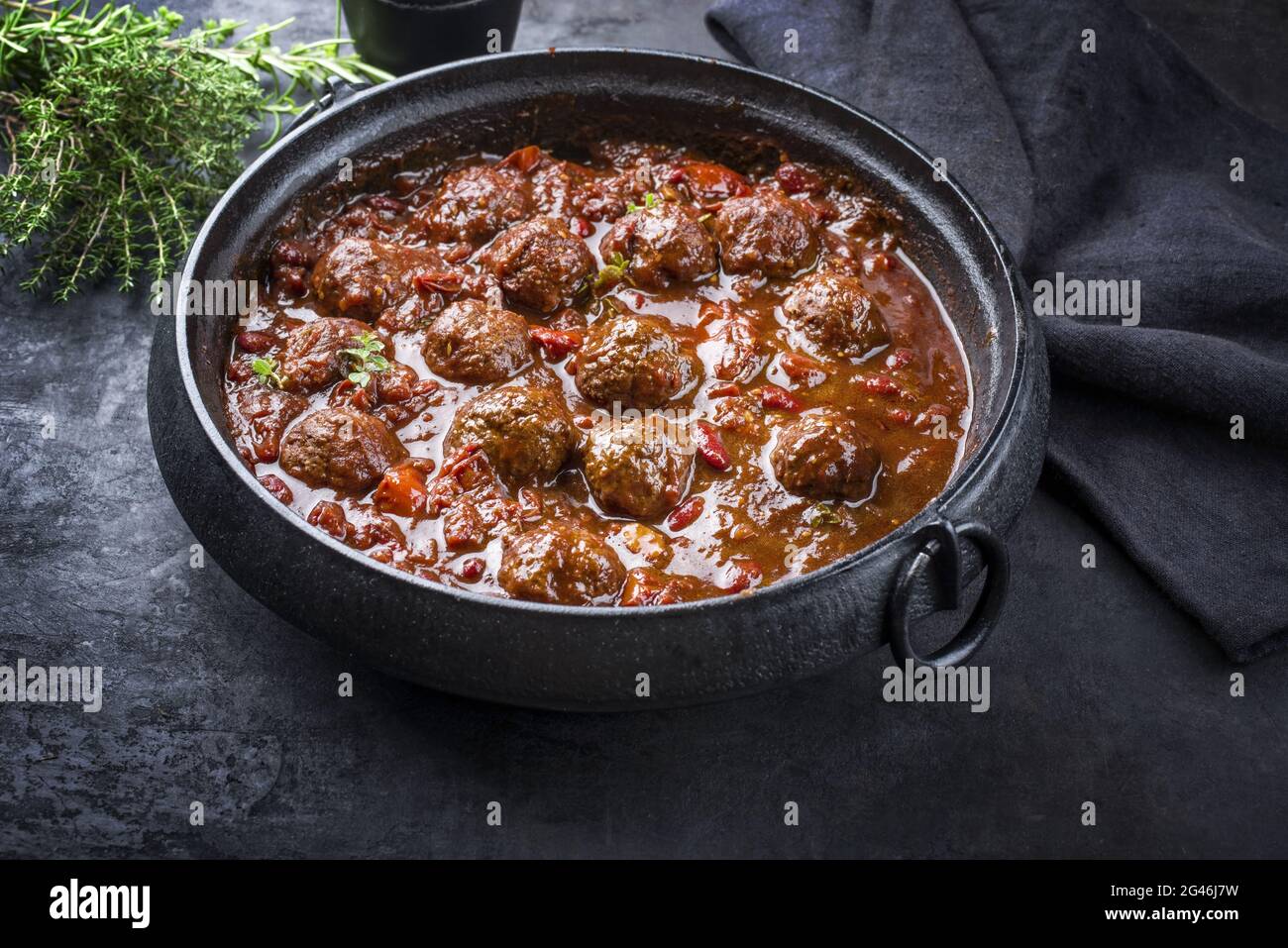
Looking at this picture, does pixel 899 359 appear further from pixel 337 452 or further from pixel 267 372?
pixel 267 372

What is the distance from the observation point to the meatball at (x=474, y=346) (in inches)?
163

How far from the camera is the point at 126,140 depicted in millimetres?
5348

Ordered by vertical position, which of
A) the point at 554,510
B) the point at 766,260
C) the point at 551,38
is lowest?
the point at 554,510

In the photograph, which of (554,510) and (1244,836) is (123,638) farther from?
(1244,836)

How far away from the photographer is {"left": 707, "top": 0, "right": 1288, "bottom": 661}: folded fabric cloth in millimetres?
4590

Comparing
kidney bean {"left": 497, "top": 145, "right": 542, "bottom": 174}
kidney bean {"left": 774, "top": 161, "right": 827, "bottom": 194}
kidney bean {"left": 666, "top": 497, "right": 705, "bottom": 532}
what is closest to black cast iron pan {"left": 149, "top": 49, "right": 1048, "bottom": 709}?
kidney bean {"left": 774, "top": 161, "right": 827, "bottom": 194}

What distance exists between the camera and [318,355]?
414cm

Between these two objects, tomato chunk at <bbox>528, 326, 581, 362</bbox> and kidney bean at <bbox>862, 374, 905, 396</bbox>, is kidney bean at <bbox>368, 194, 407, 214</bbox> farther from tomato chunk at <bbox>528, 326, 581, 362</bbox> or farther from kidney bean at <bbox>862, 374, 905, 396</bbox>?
kidney bean at <bbox>862, 374, 905, 396</bbox>

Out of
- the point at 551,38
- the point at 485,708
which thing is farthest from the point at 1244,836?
the point at 551,38

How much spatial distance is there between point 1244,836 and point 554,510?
2.28m

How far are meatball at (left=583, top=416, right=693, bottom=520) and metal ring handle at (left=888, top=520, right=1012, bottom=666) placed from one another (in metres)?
0.77

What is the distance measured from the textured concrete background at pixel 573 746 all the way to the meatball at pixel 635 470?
0.69 meters

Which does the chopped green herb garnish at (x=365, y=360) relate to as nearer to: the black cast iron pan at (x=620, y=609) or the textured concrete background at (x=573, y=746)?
the black cast iron pan at (x=620, y=609)

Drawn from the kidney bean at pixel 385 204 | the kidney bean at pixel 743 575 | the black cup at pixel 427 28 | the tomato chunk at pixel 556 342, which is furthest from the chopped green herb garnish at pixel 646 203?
the kidney bean at pixel 743 575
